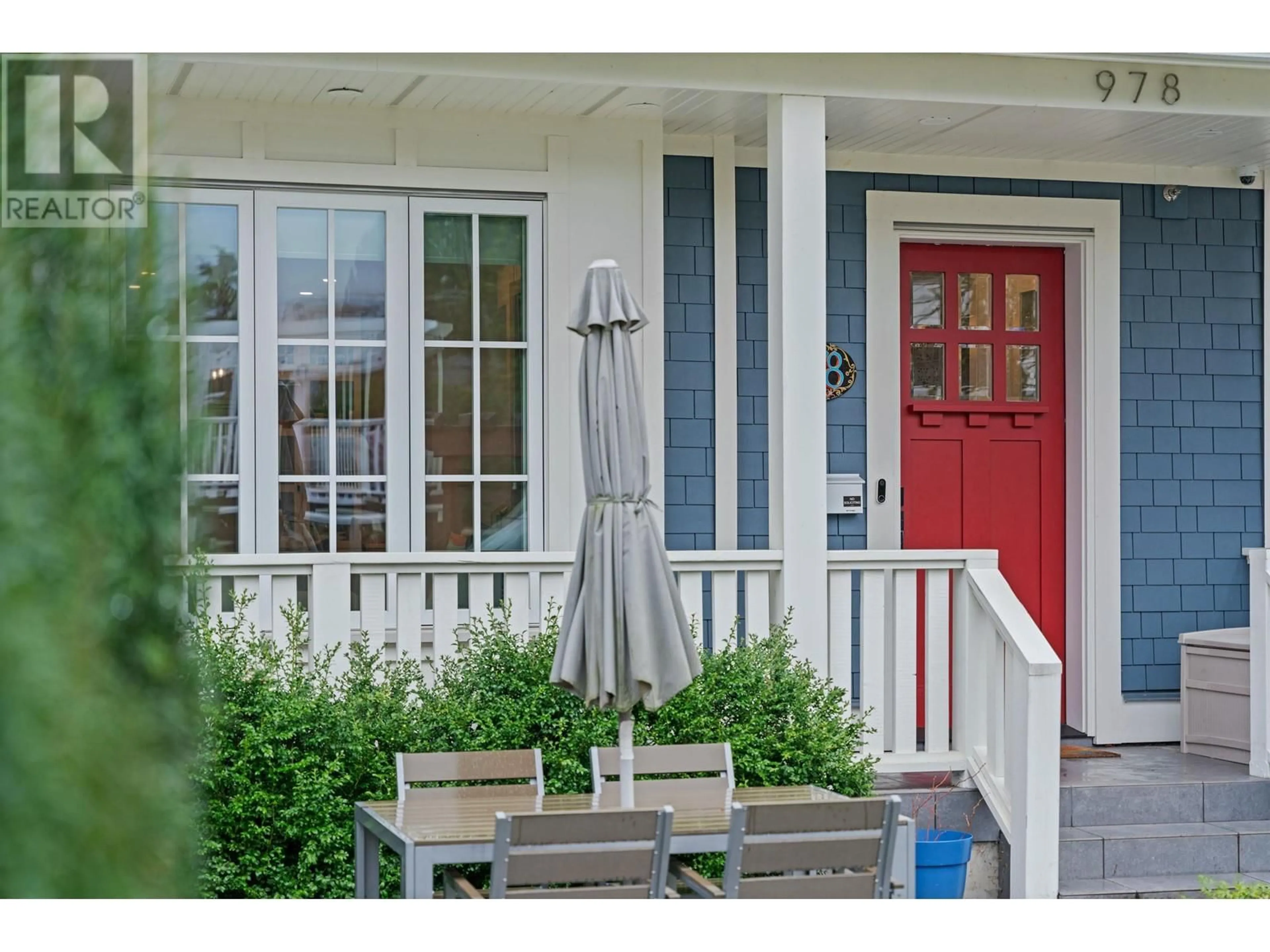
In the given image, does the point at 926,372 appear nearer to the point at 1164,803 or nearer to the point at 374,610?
the point at 1164,803

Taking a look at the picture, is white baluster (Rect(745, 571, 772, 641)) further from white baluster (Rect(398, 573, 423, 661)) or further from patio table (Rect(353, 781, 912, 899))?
white baluster (Rect(398, 573, 423, 661))

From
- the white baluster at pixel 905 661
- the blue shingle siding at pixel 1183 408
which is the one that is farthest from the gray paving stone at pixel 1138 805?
the blue shingle siding at pixel 1183 408

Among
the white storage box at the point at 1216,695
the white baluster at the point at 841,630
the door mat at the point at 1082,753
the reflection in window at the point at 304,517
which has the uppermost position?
the reflection in window at the point at 304,517

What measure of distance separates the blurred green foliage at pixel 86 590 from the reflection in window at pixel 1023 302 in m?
7.06

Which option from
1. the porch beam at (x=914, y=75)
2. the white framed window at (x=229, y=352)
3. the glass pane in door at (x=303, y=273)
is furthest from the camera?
the glass pane in door at (x=303, y=273)

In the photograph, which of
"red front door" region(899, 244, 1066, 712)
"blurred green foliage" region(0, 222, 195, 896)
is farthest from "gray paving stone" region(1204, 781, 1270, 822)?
"blurred green foliage" region(0, 222, 195, 896)

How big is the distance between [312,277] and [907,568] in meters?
3.04

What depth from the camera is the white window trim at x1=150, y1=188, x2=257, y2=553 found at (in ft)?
22.8

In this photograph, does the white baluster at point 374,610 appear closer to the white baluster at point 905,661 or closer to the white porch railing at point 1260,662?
the white baluster at point 905,661

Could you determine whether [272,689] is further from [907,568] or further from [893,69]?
[893,69]

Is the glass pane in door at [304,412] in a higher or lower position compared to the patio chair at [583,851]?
higher

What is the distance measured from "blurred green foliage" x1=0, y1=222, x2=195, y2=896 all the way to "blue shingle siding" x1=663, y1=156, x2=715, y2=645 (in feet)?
19.1

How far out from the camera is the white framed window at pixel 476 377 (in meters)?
7.18
